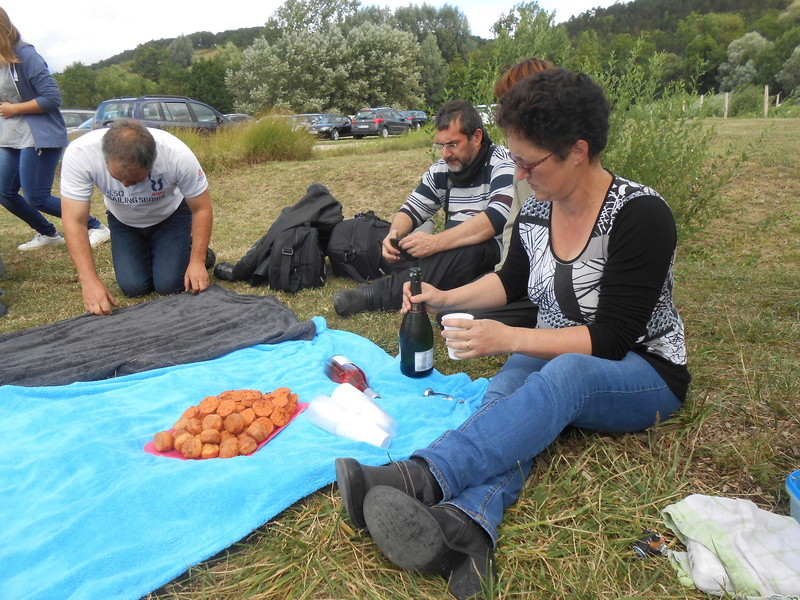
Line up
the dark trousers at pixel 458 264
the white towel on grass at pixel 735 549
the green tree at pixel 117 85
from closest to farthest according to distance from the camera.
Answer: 1. the white towel on grass at pixel 735 549
2. the dark trousers at pixel 458 264
3. the green tree at pixel 117 85

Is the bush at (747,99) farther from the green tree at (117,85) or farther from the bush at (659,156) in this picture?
the green tree at (117,85)

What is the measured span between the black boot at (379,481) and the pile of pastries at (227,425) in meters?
0.76

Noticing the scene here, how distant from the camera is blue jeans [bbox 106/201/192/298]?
4789 millimetres

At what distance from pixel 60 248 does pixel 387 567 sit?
6.17m

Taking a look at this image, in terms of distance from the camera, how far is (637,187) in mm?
2023

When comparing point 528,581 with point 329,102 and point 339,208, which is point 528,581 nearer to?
point 339,208

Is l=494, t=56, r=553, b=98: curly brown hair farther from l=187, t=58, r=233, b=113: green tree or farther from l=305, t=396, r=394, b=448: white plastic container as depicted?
l=187, t=58, r=233, b=113: green tree

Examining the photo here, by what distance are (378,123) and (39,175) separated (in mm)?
20494

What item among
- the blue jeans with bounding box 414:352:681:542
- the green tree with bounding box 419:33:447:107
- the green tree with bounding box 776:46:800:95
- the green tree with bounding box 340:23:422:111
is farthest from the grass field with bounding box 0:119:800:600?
the green tree with bounding box 776:46:800:95

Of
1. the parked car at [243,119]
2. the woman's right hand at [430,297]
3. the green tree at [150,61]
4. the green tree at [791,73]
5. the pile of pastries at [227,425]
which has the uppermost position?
the green tree at [150,61]

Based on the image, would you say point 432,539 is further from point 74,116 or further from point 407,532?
point 74,116

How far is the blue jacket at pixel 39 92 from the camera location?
5074 mm

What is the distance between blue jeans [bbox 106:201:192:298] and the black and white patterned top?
3.55 metres

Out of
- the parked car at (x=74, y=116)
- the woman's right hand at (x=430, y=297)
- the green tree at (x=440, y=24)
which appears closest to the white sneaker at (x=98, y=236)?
the woman's right hand at (x=430, y=297)
